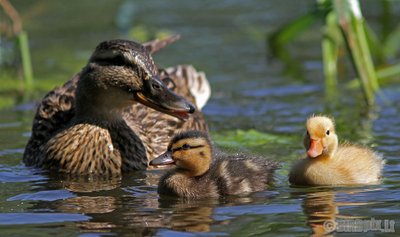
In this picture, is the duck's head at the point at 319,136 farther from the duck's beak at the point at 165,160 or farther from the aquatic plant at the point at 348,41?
the aquatic plant at the point at 348,41

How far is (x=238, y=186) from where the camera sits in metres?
6.75

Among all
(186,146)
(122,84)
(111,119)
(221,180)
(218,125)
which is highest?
(122,84)

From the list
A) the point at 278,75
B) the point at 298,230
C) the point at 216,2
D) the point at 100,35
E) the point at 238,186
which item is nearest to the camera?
the point at 298,230

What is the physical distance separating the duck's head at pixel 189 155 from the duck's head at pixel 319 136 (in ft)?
2.19

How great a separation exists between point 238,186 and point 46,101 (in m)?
2.28

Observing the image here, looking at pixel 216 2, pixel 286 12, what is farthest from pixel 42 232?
pixel 216 2

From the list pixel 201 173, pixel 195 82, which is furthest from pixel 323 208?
pixel 195 82

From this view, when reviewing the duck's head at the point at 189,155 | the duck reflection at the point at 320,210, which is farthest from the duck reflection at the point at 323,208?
the duck's head at the point at 189,155

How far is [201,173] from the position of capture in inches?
268

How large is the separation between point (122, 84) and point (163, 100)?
35 centimetres

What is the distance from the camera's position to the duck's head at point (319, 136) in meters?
6.95

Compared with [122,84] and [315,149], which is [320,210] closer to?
[315,149]

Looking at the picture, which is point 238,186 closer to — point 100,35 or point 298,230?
point 298,230

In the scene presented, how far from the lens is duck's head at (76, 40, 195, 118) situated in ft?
24.7
